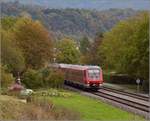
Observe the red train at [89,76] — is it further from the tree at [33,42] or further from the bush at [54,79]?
the tree at [33,42]

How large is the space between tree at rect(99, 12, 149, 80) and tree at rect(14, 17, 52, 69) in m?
9.81

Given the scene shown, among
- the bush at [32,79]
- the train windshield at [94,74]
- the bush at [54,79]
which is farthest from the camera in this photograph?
the bush at [54,79]

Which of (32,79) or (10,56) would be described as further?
(32,79)

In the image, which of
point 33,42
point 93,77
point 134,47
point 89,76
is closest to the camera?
point 89,76

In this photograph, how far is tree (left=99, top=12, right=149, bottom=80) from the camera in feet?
177

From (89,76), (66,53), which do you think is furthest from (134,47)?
(66,53)

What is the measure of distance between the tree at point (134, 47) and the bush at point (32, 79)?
11.4 meters

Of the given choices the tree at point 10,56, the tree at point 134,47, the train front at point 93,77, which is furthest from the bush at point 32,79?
the tree at point 134,47

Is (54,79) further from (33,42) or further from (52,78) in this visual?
(33,42)

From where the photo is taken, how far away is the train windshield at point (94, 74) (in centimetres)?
5134

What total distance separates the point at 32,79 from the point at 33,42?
10759 mm

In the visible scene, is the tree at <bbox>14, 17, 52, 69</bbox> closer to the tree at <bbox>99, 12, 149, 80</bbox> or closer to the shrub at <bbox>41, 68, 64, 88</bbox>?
the shrub at <bbox>41, 68, 64, 88</bbox>

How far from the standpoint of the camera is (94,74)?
51.8 m

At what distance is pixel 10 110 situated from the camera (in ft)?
57.8
